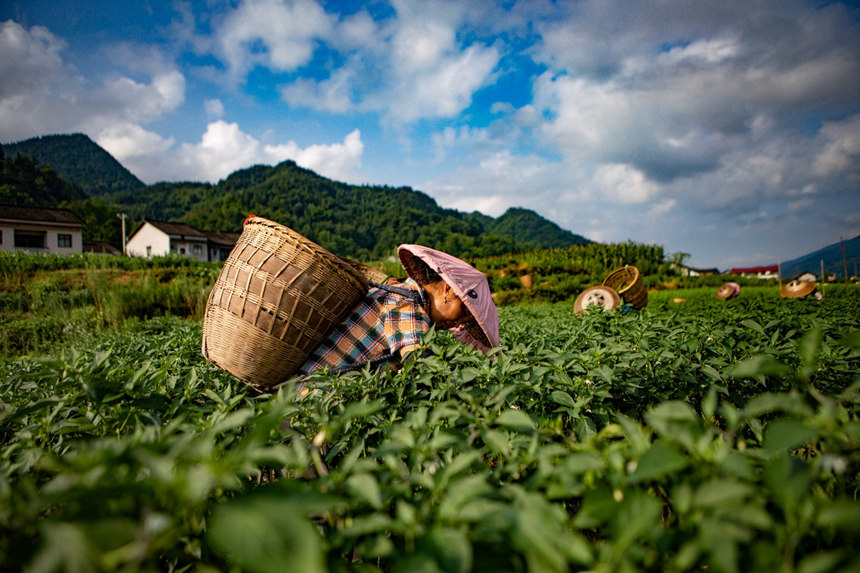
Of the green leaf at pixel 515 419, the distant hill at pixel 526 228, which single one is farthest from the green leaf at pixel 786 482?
the distant hill at pixel 526 228

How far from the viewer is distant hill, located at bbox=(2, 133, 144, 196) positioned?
12162 centimetres

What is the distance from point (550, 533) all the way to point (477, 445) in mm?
726

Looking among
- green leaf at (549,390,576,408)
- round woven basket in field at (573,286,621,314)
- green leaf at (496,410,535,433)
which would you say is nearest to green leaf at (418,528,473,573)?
green leaf at (496,410,535,433)

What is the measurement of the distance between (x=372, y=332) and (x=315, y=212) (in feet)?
274

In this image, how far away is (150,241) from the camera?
4603 centimetres

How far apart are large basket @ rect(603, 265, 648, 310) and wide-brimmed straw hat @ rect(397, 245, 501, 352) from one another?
6.37m

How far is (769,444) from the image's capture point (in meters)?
0.63

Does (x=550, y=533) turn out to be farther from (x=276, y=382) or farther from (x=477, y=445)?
(x=276, y=382)

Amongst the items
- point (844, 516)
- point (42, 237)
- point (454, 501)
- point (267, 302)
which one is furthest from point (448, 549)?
point (42, 237)

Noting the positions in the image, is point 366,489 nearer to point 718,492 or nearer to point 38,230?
point 718,492

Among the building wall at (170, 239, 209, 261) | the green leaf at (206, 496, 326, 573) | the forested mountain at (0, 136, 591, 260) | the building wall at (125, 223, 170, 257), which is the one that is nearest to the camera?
the green leaf at (206, 496, 326, 573)

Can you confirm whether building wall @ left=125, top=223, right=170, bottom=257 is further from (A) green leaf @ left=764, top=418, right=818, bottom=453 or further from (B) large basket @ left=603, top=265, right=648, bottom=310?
(A) green leaf @ left=764, top=418, right=818, bottom=453

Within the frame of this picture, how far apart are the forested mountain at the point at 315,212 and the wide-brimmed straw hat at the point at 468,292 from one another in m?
33.7

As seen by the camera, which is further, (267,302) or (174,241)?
(174,241)
